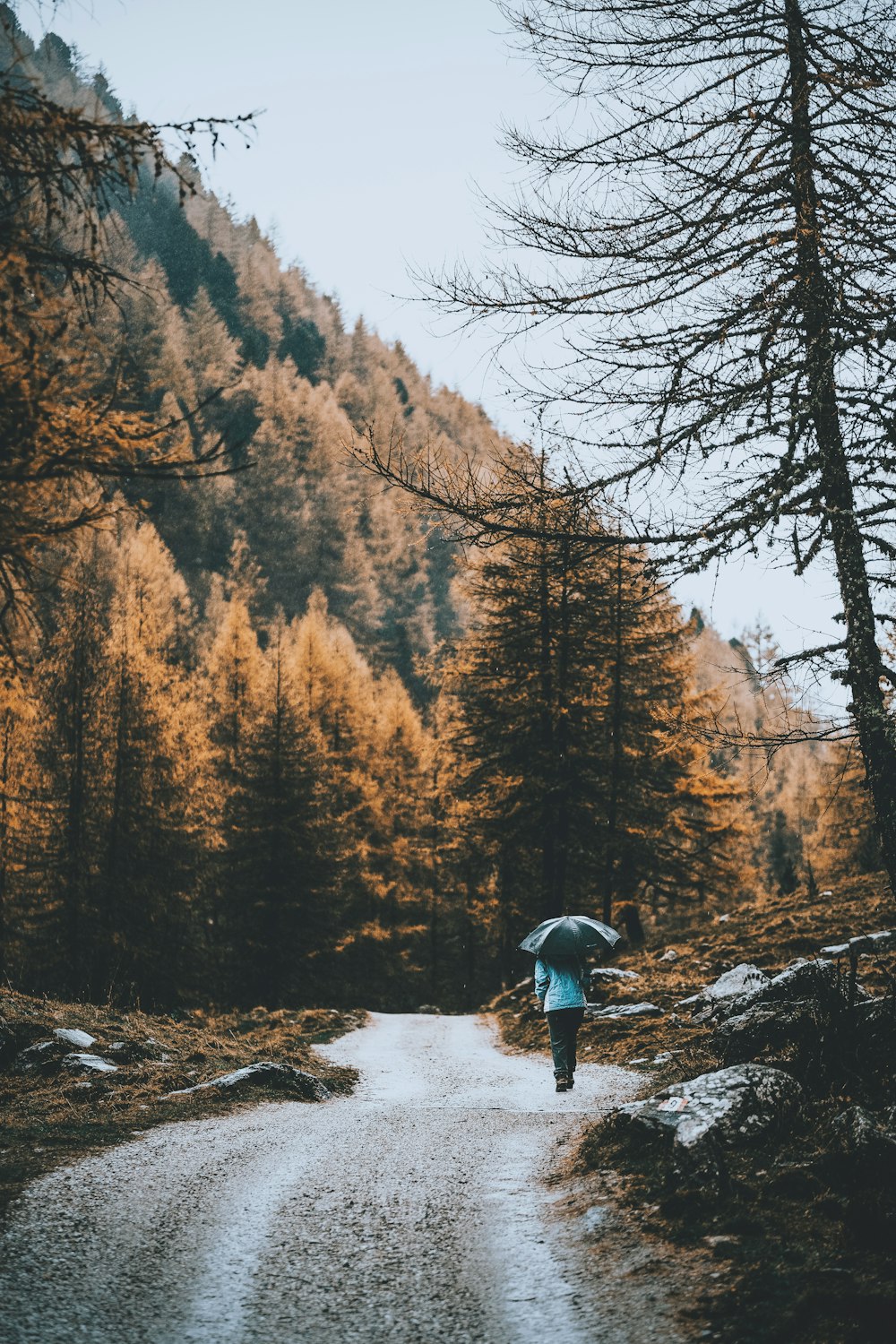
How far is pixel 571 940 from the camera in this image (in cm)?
867

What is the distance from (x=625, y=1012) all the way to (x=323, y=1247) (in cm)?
815

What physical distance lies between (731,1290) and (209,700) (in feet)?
105

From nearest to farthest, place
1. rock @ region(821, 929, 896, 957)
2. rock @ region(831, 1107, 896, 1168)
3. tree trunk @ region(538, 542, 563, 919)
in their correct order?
rock @ region(831, 1107, 896, 1168) < rock @ region(821, 929, 896, 957) < tree trunk @ region(538, 542, 563, 919)

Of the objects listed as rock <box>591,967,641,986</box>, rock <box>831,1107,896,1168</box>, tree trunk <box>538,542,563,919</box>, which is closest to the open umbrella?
rock <box>831,1107,896,1168</box>

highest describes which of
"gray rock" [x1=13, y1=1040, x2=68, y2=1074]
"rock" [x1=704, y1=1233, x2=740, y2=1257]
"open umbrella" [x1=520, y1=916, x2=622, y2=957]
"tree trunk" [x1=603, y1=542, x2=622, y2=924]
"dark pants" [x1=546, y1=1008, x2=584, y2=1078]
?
A: "tree trunk" [x1=603, y1=542, x2=622, y2=924]

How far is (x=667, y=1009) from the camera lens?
1087cm

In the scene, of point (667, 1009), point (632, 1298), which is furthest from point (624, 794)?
point (632, 1298)

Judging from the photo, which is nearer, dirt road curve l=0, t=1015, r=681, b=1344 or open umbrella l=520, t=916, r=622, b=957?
dirt road curve l=0, t=1015, r=681, b=1344

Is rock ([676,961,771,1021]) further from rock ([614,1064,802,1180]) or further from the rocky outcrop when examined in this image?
rock ([614,1064,802,1180])

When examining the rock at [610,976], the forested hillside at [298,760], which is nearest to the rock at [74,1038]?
the forested hillside at [298,760]

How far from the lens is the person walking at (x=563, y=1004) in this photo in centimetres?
844

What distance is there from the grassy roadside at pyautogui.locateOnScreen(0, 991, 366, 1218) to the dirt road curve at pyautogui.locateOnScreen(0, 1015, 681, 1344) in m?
0.43

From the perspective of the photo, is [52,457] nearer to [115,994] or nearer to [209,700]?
[115,994]

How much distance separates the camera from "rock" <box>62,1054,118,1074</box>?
A: 819 centimetres
